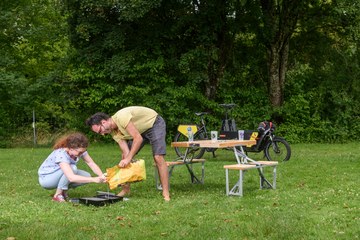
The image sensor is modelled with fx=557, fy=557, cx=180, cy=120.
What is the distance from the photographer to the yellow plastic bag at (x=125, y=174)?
718 cm

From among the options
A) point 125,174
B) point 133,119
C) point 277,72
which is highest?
point 277,72

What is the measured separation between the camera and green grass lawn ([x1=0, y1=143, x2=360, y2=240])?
17.9 ft

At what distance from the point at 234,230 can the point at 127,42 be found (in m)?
15.0

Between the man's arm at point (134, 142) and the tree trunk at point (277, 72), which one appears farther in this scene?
the tree trunk at point (277, 72)

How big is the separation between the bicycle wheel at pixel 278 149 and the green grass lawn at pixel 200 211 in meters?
2.63

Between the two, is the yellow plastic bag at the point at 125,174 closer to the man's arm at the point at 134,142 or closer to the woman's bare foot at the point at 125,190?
the man's arm at the point at 134,142

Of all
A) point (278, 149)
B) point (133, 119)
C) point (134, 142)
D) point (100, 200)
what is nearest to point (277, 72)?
point (278, 149)

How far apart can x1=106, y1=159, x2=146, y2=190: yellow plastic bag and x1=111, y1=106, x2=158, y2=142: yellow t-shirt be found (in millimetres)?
503

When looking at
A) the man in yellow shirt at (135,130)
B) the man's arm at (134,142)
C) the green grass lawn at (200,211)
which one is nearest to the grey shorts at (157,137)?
the man in yellow shirt at (135,130)

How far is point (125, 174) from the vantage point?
23.8ft

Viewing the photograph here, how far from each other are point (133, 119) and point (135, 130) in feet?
0.96

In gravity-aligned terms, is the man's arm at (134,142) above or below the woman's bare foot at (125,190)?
above

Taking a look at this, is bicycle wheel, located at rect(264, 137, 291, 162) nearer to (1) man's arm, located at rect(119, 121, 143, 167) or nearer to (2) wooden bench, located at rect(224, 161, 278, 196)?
(2) wooden bench, located at rect(224, 161, 278, 196)

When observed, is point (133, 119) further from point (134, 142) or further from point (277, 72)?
point (277, 72)
